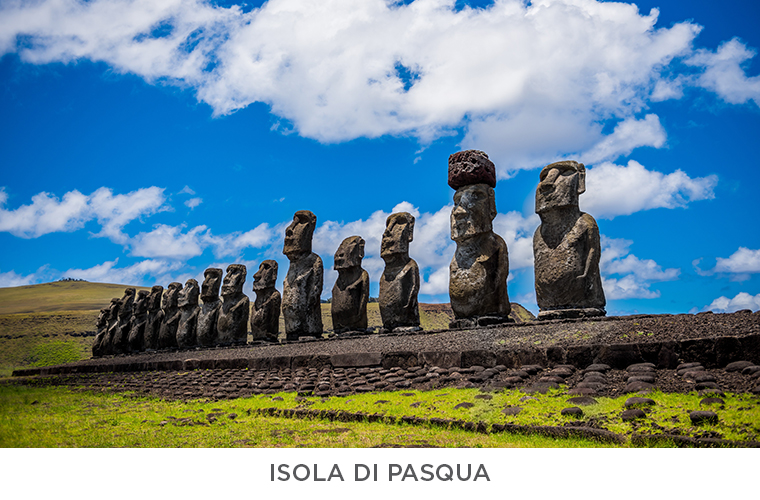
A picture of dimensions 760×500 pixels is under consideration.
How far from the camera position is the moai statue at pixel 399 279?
44.7 feet

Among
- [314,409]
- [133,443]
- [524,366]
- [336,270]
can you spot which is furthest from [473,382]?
[336,270]

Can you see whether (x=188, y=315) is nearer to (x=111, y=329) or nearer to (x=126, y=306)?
(x=126, y=306)

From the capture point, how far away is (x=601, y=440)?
4555 mm

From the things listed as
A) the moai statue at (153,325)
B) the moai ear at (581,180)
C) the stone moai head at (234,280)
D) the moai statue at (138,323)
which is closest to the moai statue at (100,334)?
the moai statue at (138,323)

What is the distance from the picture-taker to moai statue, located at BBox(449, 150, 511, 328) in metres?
11.7

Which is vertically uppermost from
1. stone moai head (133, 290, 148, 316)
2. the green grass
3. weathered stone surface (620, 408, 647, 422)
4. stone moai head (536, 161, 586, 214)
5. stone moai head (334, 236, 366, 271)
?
stone moai head (536, 161, 586, 214)

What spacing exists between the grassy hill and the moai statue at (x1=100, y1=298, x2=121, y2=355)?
2.03 meters

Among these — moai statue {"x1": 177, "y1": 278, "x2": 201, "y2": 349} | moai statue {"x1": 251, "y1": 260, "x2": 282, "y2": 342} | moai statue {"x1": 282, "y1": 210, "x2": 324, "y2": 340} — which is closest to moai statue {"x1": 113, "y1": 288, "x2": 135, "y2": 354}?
moai statue {"x1": 177, "y1": 278, "x2": 201, "y2": 349}

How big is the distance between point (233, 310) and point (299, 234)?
4.08 metres

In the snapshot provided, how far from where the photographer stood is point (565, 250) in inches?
423

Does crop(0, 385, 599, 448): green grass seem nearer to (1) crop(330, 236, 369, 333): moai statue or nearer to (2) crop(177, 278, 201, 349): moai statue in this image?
(1) crop(330, 236, 369, 333): moai statue

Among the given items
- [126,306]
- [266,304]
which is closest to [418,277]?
[266,304]
